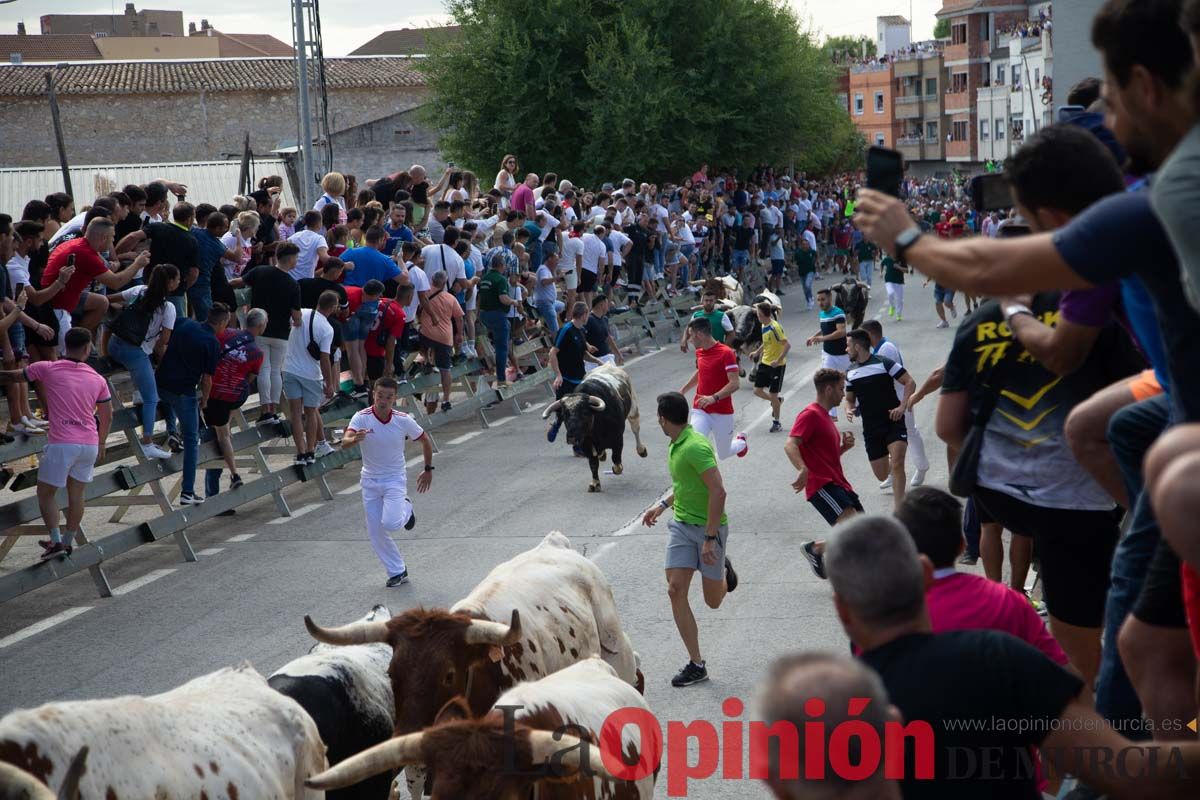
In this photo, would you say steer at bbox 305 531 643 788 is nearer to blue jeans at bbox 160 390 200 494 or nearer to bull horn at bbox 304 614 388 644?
bull horn at bbox 304 614 388 644

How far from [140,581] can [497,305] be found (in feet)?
29.9

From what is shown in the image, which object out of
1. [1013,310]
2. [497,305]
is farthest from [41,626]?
[497,305]

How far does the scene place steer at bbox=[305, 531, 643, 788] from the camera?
6.86 meters

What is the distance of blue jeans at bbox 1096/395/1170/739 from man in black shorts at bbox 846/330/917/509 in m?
9.47

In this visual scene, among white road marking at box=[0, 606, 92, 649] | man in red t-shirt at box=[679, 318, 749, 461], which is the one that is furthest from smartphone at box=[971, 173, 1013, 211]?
man in red t-shirt at box=[679, 318, 749, 461]

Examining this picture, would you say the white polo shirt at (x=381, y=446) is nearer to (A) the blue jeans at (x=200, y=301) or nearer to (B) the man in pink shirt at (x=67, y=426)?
(B) the man in pink shirt at (x=67, y=426)

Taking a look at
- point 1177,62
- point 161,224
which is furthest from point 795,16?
point 1177,62

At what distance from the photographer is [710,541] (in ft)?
33.7

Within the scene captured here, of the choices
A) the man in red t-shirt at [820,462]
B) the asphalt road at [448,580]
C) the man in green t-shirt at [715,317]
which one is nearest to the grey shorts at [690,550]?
the asphalt road at [448,580]

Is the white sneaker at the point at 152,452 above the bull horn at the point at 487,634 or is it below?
below

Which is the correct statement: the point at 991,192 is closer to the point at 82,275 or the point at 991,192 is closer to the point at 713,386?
the point at 713,386

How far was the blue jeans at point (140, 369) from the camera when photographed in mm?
14773

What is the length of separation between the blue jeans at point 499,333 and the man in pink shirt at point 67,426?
30.9ft

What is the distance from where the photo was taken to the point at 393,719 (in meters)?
7.61
